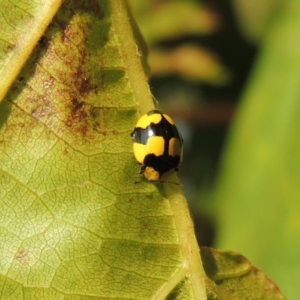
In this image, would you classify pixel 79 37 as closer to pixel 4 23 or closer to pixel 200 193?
pixel 4 23

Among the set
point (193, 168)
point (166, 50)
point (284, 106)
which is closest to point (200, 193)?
point (193, 168)

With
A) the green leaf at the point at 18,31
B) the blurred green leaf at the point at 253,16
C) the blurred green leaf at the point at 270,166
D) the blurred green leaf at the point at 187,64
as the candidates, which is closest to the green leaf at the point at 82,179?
the green leaf at the point at 18,31

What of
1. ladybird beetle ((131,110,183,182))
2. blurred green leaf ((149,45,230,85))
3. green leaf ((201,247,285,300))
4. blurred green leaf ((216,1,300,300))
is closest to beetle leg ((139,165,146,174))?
ladybird beetle ((131,110,183,182))

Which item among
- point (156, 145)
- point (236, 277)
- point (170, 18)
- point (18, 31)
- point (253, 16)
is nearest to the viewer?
point (18, 31)

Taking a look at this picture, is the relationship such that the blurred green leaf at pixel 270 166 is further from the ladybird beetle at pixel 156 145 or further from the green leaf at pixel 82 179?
the green leaf at pixel 82 179

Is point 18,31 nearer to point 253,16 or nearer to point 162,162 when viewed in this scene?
point 162,162

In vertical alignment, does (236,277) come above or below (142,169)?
below

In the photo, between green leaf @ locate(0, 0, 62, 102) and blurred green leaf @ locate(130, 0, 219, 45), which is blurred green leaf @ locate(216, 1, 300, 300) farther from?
green leaf @ locate(0, 0, 62, 102)

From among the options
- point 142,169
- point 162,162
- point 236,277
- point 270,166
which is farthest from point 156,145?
point 270,166
